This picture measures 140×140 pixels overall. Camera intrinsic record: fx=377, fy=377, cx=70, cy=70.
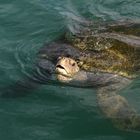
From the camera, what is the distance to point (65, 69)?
4.98 m

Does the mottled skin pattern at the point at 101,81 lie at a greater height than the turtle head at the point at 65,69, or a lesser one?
lesser

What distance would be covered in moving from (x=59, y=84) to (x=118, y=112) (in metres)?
0.95

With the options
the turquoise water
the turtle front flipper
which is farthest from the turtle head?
the turtle front flipper

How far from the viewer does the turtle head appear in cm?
496

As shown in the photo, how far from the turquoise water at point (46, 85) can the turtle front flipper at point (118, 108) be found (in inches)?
3.7

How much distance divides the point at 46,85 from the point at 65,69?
0.45 metres

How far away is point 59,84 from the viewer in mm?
5223

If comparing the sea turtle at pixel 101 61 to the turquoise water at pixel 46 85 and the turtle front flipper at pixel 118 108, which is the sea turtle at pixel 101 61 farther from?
the turquoise water at pixel 46 85

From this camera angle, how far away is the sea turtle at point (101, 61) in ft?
16.5

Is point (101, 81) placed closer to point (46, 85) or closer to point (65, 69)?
→ point (65, 69)

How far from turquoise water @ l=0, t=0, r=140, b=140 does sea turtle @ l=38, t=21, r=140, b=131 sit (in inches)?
6.4

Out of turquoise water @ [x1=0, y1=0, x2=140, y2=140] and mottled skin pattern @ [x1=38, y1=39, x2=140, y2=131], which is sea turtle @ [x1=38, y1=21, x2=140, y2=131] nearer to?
mottled skin pattern @ [x1=38, y1=39, x2=140, y2=131]

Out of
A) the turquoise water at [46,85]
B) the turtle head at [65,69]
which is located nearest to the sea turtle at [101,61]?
the turtle head at [65,69]

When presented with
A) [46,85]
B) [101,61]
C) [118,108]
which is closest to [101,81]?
[101,61]
